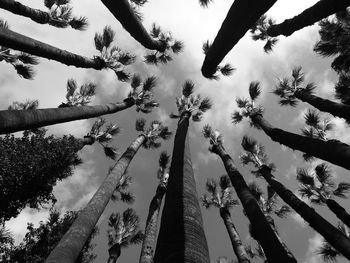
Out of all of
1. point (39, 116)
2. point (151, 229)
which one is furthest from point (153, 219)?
point (39, 116)

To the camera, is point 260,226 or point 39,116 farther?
point 260,226

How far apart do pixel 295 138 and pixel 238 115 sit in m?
11.6

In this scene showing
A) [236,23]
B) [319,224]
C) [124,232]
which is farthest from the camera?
[124,232]

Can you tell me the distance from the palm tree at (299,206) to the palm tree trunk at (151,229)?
19.9 feet

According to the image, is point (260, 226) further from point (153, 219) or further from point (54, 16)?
point (54, 16)

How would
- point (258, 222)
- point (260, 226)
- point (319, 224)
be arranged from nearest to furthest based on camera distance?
point (260, 226) < point (258, 222) < point (319, 224)

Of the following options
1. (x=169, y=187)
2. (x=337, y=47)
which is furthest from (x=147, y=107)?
(x=169, y=187)

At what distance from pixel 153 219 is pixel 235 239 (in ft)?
14.2

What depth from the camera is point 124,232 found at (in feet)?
56.7

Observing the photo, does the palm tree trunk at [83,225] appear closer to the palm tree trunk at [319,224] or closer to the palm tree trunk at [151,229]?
the palm tree trunk at [151,229]

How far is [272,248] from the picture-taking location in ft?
22.8

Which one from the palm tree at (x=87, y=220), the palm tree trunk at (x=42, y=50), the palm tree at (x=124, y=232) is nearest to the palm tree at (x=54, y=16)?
the palm tree trunk at (x=42, y=50)

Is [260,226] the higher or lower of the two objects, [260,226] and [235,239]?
the lower

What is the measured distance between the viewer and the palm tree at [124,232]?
16.7 meters
